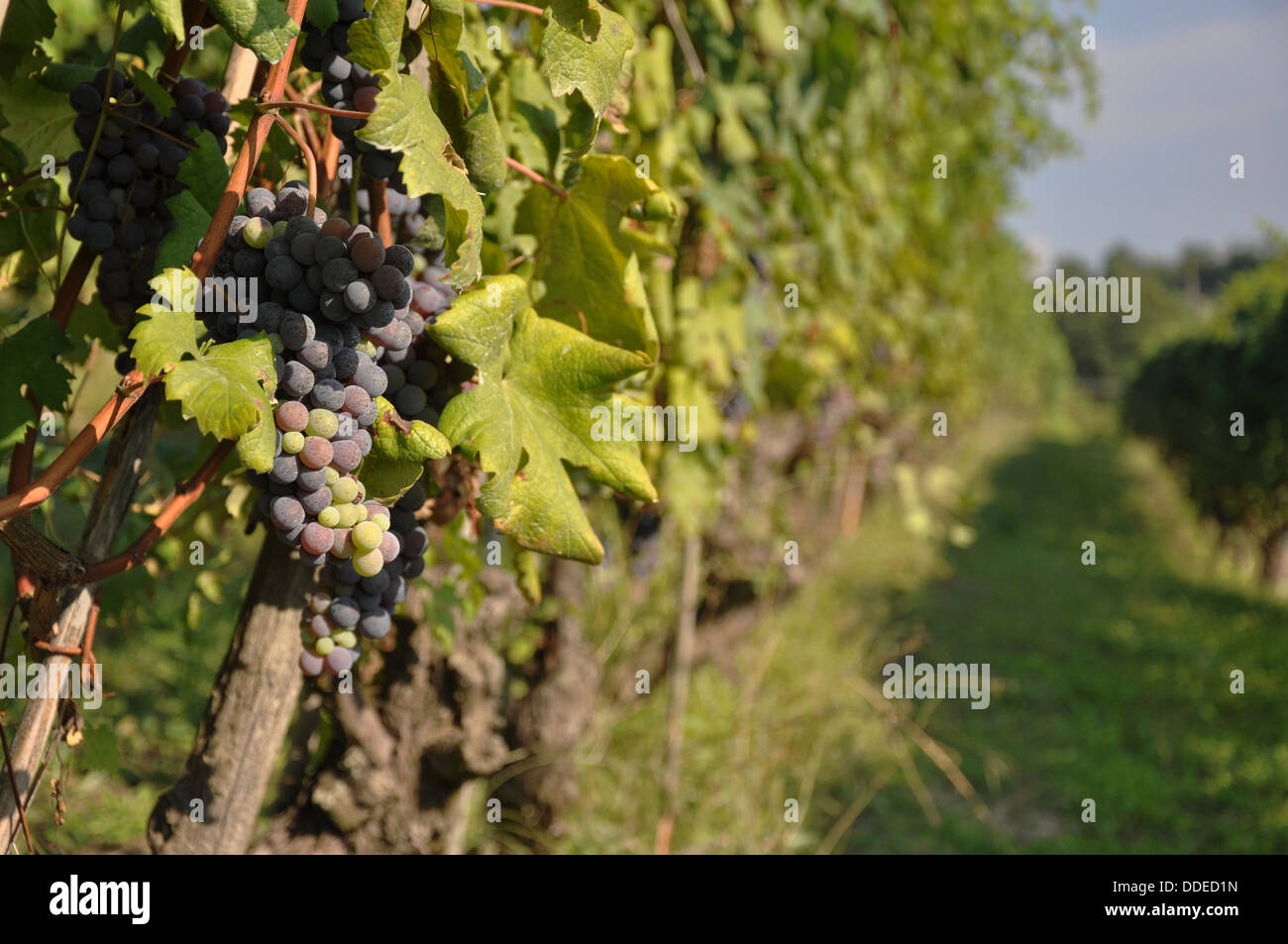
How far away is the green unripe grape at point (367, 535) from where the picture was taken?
1.02 meters

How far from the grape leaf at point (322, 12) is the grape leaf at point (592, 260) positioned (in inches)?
15.2

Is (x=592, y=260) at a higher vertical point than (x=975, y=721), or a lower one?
higher

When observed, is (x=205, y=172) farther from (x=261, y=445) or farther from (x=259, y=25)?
(x=261, y=445)

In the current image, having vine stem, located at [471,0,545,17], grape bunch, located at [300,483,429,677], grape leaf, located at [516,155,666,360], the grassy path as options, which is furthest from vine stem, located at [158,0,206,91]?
the grassy path

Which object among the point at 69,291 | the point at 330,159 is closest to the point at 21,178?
the point at 69,291

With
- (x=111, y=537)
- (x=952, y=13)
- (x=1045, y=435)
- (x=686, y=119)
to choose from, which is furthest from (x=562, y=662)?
(x=1045, y=435)

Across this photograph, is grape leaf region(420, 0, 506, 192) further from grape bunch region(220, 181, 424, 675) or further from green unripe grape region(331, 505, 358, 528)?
green unripe grape region(331, 505, 358, 528)

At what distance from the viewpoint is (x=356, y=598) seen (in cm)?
125

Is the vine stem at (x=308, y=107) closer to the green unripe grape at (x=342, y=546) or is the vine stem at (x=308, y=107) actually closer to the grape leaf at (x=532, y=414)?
the grape leaf at (x=532, y=414)

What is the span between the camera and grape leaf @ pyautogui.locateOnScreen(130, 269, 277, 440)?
845 mm

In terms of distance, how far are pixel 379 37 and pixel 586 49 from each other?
0.21 meters

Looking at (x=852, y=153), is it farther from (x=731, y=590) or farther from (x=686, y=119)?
(x=731, y=590)

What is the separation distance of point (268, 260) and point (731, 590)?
13.1 feet

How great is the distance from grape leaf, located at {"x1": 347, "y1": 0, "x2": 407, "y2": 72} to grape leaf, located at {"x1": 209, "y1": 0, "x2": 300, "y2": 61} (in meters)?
0.07
